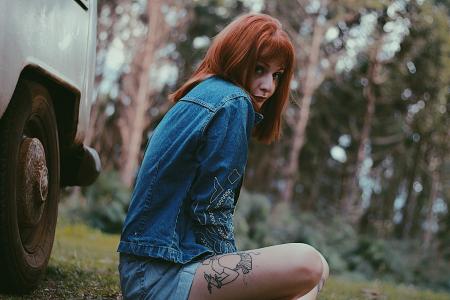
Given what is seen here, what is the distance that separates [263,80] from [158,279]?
2.75ft

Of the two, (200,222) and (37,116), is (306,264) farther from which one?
(37,116)

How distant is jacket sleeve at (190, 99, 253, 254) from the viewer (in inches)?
95.9

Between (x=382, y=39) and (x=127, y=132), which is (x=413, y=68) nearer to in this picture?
(x=382, y=39)

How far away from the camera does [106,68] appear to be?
599 inches

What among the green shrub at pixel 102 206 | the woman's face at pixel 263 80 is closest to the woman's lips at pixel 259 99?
the woman's face at pixel 263 80

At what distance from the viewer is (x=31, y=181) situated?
2.91 m

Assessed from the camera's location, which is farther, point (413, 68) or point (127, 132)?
point (413, 68)

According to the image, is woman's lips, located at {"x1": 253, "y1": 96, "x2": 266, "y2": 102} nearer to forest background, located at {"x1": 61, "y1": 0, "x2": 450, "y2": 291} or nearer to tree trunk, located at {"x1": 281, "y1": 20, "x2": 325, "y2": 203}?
forest background, located at {"x1": 61, "y1": 0, "x2": 450, "y2": 291}

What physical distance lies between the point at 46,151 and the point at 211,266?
1179 millimetres

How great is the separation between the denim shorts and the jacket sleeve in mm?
133

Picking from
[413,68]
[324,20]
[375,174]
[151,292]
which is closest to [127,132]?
[324,20]

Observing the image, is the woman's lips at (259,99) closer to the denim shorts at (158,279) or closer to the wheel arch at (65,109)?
the denim shorts at (158,279)

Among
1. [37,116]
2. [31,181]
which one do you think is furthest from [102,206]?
[31,181]

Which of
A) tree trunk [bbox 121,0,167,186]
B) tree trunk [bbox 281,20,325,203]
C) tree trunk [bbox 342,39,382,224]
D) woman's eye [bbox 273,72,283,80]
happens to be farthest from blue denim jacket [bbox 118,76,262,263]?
tree trunk [bbox 342,39,382,224]
